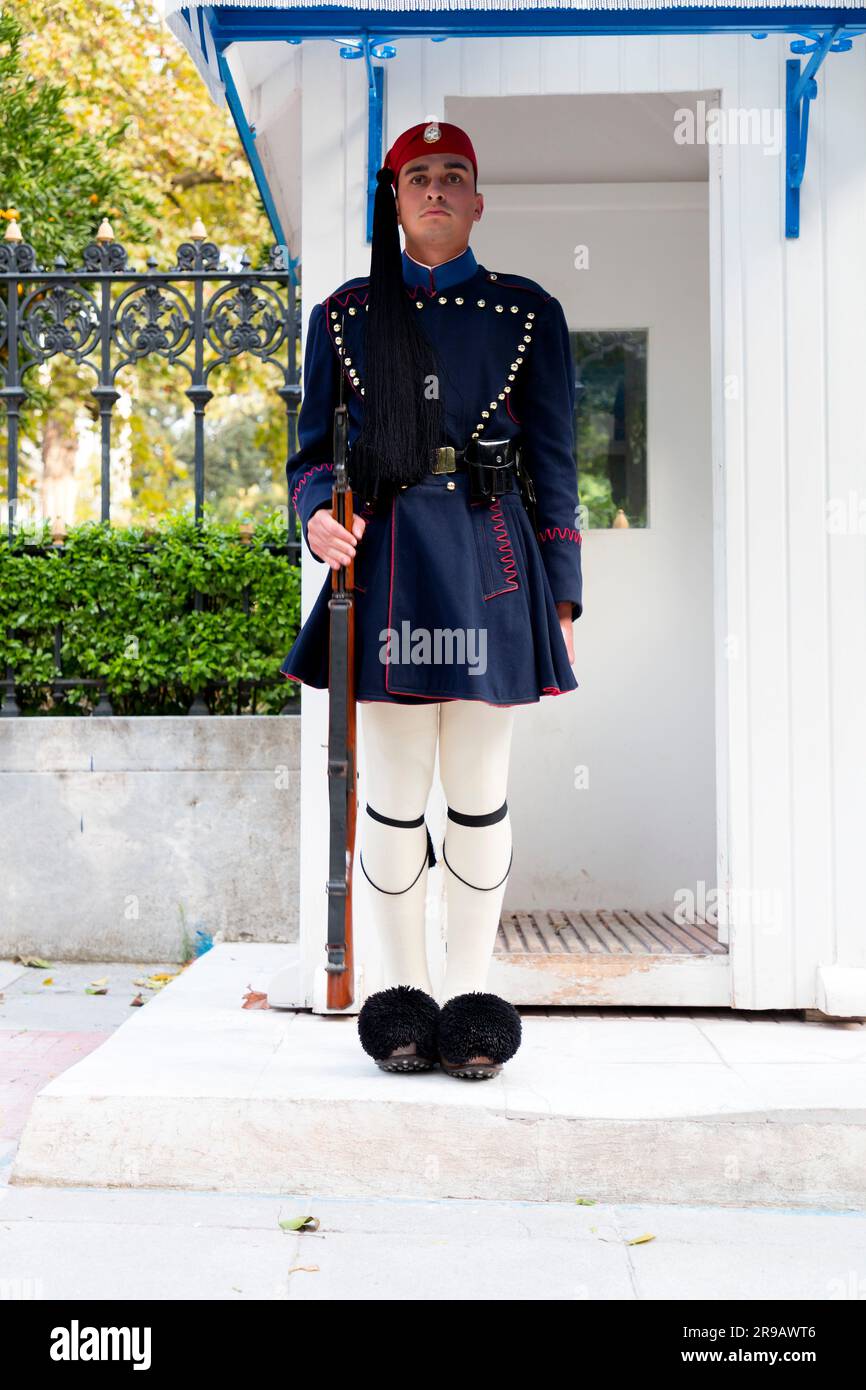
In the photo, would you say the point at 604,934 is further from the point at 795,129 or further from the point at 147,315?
the point at 147,315

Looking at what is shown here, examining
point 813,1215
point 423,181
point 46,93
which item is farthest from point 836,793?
point 46,93

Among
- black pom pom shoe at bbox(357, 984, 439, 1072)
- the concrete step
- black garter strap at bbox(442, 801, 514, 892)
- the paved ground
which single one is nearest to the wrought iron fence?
black garter strap at bbox(442, 801, 514, 892)

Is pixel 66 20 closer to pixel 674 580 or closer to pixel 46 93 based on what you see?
pixel 46 93

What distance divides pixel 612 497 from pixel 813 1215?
3.05m

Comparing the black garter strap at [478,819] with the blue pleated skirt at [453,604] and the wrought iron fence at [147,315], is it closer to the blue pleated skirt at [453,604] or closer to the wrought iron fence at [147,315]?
the blue pleated skirt at [453,604]

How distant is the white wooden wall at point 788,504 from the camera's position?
3498 mm

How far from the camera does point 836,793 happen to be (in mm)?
3502

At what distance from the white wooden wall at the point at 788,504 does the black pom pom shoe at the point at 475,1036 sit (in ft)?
3.22

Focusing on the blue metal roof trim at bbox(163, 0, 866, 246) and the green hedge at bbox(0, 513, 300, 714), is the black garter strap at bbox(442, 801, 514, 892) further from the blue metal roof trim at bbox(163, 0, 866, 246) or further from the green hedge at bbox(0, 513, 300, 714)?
the green hedge at bbox(0, 513, 300, 714)

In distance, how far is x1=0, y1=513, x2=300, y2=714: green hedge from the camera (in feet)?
16.9

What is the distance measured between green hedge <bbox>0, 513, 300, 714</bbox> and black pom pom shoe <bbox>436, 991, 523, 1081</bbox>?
8.29ft

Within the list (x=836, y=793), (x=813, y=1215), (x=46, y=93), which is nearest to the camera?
(x=813, y=1215)

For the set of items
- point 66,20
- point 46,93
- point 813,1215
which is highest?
point 66,20

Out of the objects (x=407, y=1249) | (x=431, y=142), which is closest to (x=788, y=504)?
(x=431, y=142)
